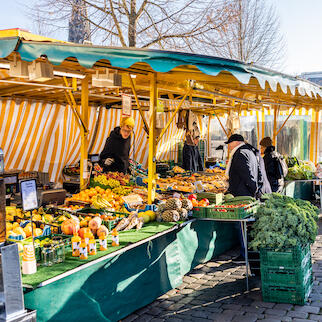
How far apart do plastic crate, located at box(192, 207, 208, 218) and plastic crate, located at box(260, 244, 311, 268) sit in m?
0.91

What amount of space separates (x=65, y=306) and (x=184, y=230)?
2167 millimetres

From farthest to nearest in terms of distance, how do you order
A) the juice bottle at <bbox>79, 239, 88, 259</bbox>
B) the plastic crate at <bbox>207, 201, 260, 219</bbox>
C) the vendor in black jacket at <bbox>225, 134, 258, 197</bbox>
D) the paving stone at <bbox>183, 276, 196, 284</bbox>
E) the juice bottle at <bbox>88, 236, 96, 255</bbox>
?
the vendor in black jacket at <bbox>225, 134, 258, 197</bbox>, the paving stone at <bbox>183, 276, 196, 284</bbox>, the plastic crate at <bbox>207, 201, 260, 219</bbox>, the juice bottle at <bbox>88, 236, 96, 255</bbox>, the juice bottle at <bbox>79, 239, 88, 259</bbox>

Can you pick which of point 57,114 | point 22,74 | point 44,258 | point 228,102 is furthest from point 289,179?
point 44,258

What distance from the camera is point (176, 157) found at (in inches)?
616

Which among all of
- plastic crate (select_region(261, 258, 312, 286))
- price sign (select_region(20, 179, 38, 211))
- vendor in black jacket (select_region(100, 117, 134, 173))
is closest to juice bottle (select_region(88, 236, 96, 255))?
price sign (select_region(20, 179, 38, 211))

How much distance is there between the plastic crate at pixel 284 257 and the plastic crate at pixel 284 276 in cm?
5

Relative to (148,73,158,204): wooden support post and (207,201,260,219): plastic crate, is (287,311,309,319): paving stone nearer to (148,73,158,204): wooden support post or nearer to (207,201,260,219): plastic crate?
(207,201,260,219): plastic crate

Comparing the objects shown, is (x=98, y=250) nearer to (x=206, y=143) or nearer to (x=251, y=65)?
(x=251, y=65)

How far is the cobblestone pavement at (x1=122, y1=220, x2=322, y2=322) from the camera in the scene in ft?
13.6

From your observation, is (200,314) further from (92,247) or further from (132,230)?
(92,247)

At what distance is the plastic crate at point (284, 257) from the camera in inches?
169

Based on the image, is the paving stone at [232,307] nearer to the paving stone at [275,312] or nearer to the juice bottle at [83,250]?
the paving stone at [275,312]

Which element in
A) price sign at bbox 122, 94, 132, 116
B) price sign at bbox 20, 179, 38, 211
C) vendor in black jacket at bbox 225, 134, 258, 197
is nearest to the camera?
price sign at bbox 20, 179, 38, 211

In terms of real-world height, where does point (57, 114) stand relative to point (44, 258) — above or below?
above
